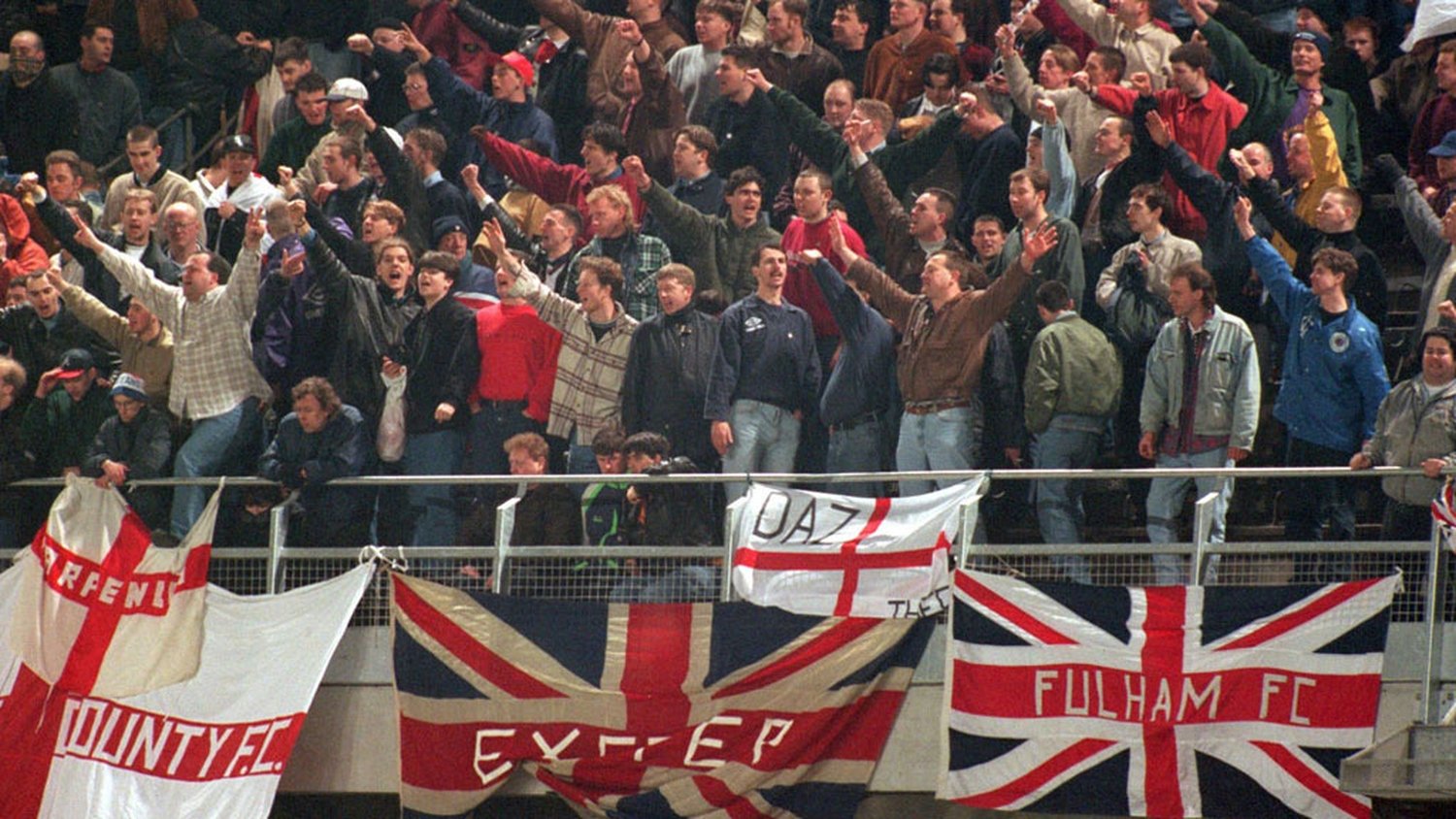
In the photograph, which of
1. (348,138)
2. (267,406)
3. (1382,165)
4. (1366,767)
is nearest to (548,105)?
(348,138)

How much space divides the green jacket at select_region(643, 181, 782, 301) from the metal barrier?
188cm

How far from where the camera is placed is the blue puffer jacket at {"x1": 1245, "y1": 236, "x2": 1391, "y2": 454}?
11773 millimetres

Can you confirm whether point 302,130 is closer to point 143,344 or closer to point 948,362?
point 143,344

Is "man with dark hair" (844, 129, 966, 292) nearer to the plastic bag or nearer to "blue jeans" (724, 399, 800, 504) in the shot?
"blue jeans" (724, 399, 800, 504)

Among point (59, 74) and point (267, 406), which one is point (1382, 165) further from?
point (59, 74)

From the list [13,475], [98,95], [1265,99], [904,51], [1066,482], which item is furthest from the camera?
[98,95]

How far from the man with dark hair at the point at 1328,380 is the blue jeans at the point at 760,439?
2.47 metres

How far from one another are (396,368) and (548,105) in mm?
3442

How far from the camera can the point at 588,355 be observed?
1312 cm

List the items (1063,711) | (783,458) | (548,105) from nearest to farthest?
1. (1063,711)
2. (783,458)
3. (548,105)

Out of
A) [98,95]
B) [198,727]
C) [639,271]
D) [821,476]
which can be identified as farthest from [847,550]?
[98,95]

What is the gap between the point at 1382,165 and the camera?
12.9 metres

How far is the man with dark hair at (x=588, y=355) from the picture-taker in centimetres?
1300

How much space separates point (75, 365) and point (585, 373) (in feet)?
9.71
